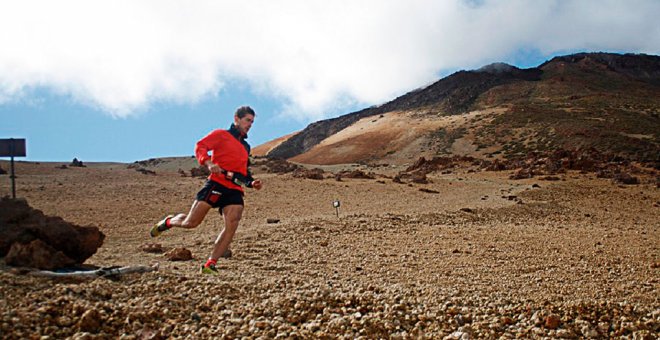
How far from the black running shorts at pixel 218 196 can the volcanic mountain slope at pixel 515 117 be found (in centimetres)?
3267

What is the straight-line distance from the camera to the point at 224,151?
498cm

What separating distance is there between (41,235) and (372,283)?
3327mm

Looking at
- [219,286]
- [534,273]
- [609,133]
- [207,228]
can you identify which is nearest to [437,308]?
[219,286]

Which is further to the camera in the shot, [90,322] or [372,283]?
[372,283]

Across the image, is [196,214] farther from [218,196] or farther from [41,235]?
[41,235]

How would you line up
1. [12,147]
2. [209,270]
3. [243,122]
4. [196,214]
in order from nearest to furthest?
[209,270], [196,214], [243,122], [12,147]

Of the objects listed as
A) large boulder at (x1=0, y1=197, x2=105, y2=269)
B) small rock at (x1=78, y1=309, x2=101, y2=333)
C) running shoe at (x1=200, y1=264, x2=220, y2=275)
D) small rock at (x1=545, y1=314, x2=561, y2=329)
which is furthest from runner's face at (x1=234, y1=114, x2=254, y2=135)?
small rock at (x1=545, y1=314, x2=561, y2=329)

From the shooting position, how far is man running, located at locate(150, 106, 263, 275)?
486 cm

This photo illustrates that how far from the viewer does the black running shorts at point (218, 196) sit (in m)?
4.87

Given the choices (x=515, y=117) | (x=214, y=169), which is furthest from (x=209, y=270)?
(x=515, y=117)

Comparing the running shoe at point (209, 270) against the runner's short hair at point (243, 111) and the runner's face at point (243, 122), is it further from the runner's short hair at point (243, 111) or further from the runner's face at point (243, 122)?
the runner's short hair at point (243, 111)

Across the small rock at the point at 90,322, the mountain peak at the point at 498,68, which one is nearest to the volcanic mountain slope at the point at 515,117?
the mountain peak at the point at 498,68

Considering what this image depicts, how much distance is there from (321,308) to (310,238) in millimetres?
4307

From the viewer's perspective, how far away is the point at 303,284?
4500 mm
